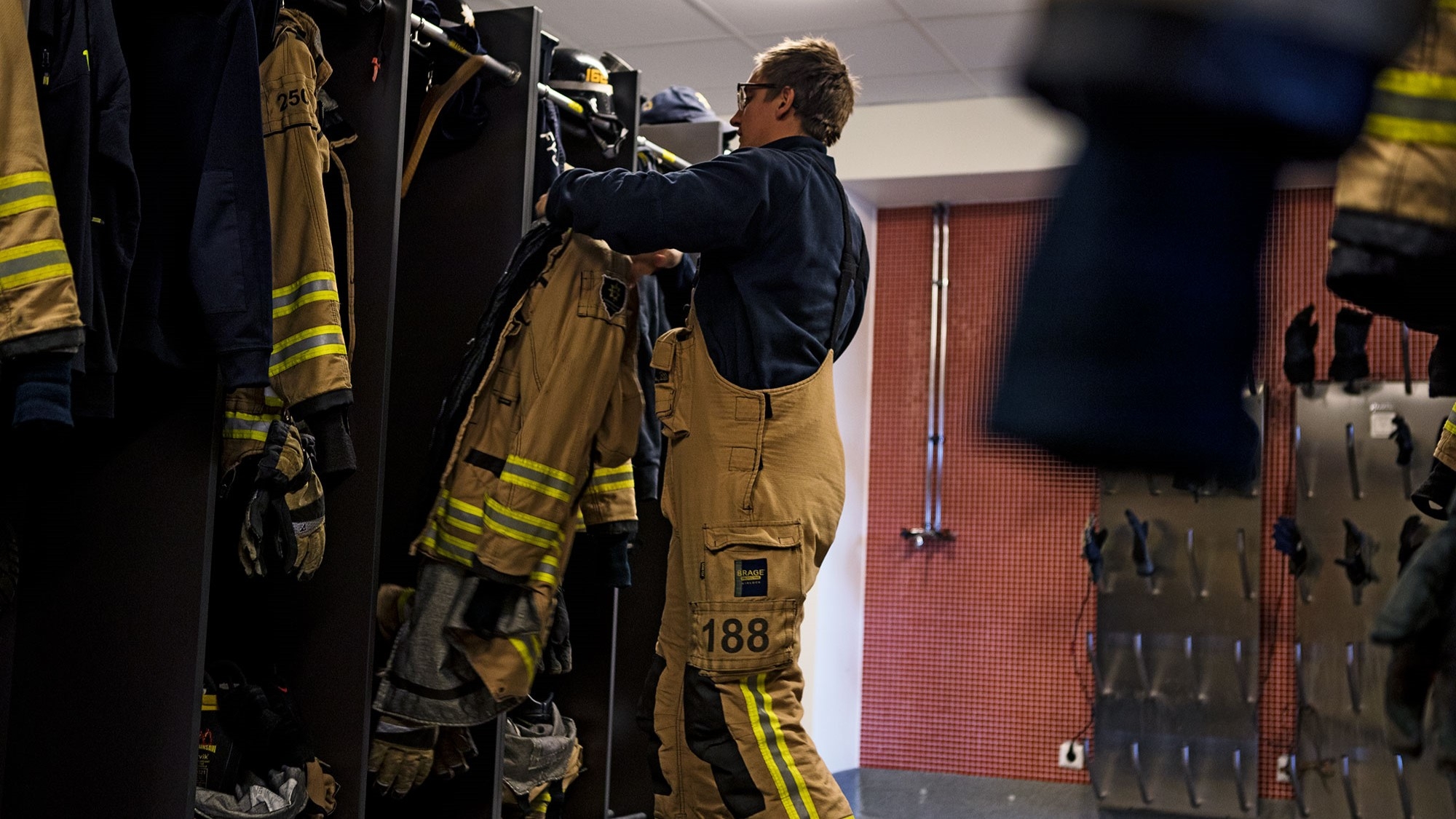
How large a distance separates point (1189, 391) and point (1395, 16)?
0.32 metres

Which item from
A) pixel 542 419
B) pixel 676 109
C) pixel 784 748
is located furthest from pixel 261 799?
pixel 676 109

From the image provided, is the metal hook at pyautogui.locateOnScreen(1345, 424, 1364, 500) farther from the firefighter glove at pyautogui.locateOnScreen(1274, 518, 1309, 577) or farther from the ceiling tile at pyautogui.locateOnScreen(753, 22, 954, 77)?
the ceiling tile at pyautogui.locateOnScreen(753, 22, 954, 77)

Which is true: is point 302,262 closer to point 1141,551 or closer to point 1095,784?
point 1141,551

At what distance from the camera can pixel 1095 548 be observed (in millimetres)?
6086

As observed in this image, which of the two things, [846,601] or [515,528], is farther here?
[846,601]

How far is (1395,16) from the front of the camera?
1.01 metres

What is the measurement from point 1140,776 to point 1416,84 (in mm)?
5362

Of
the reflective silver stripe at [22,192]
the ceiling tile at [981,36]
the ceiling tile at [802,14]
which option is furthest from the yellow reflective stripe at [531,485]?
the ceiling tile at [981,36]

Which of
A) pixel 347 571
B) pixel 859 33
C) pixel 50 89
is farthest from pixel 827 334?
pixel 859 33

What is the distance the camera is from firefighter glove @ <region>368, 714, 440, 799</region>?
10.1 ft

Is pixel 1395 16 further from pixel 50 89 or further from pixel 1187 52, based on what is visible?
pixel 50 89

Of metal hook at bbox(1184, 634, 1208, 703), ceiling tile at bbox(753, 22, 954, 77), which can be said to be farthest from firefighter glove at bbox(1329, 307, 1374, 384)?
ceiling tile at bbox(753, 22, 954, 77)

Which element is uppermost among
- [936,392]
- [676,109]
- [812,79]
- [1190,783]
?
[676,109]

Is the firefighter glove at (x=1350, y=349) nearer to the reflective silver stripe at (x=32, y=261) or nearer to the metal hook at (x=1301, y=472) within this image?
the metal hook at (x=1301, y=472)
